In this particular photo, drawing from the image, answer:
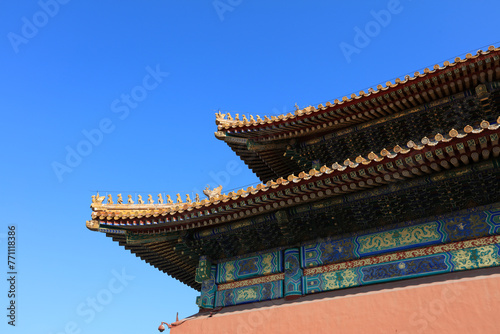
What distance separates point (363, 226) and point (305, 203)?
1226 mm

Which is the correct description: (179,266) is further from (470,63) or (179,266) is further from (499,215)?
(470,63)

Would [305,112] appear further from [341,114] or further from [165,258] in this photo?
[165,258]

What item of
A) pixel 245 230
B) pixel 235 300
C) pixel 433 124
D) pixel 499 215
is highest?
pixel 433 124

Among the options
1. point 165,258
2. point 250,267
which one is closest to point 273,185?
point 250,267

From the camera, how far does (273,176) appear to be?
514 inches

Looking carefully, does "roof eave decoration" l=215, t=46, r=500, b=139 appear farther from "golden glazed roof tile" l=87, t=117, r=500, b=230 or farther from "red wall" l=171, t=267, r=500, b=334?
"red wall" l=171, t=267, r=500, b=334

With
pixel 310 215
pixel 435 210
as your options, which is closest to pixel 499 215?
pixel 435 210

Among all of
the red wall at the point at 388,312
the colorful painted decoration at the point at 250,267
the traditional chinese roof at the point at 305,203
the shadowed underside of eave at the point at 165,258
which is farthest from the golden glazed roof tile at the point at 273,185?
the red wall at the point at 388,312

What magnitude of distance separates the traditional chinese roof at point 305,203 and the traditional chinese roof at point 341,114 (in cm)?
172

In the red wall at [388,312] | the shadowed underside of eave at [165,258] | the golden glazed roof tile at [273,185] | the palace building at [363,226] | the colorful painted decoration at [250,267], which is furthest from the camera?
the shadowed underside of eave at [165,258]

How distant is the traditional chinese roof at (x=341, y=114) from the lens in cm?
891

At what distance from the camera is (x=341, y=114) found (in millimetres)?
10227

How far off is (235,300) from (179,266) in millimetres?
2847

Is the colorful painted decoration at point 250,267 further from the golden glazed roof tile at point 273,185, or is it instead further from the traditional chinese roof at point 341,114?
the traditional chinese roof at point 341,114
